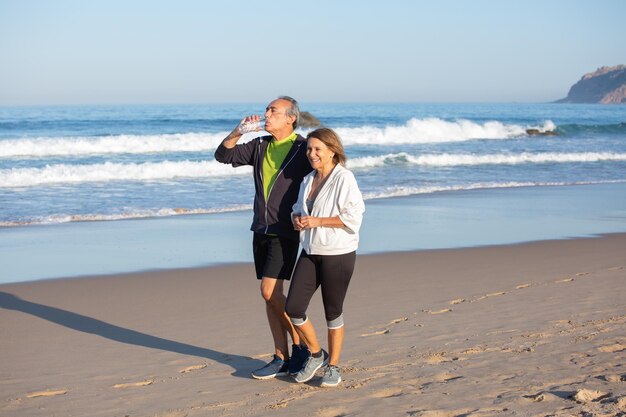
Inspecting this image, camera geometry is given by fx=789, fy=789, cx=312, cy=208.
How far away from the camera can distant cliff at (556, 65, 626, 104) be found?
143375mm

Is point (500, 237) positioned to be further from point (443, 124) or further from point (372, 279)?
point (443, 124)

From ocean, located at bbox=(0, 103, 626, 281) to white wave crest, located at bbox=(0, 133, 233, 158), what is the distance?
0.14 ft

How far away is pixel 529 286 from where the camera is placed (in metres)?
7.82

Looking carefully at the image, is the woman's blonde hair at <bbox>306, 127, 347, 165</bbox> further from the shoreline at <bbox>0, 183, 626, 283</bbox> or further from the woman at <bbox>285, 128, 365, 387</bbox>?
the shoreline at <bbox>0, 183, 626, 283</bbox>

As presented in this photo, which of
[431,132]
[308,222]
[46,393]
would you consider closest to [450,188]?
[308,222]

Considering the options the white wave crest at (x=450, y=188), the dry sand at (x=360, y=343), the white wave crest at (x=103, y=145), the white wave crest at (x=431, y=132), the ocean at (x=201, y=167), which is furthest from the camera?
the white wave crest at (x=431, y=132)

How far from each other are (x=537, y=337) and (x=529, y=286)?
213 cm

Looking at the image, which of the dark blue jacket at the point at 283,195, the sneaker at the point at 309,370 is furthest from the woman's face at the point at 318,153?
the sneaker at the point at 309,370

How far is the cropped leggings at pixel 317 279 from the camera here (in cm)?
471

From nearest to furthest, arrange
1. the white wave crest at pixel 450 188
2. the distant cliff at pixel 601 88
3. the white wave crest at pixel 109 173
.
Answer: the white wave crest at pixel 450 188, the white wave crest at pixel 109 173, the distant cliff at pixel 601 88

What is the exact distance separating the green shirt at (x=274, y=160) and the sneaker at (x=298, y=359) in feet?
3.38

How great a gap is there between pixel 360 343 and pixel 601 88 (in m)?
158

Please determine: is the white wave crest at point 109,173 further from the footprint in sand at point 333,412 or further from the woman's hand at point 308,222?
the footprint in sand at point 333,412

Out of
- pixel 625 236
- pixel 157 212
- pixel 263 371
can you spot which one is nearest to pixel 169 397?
pixel 263 371
